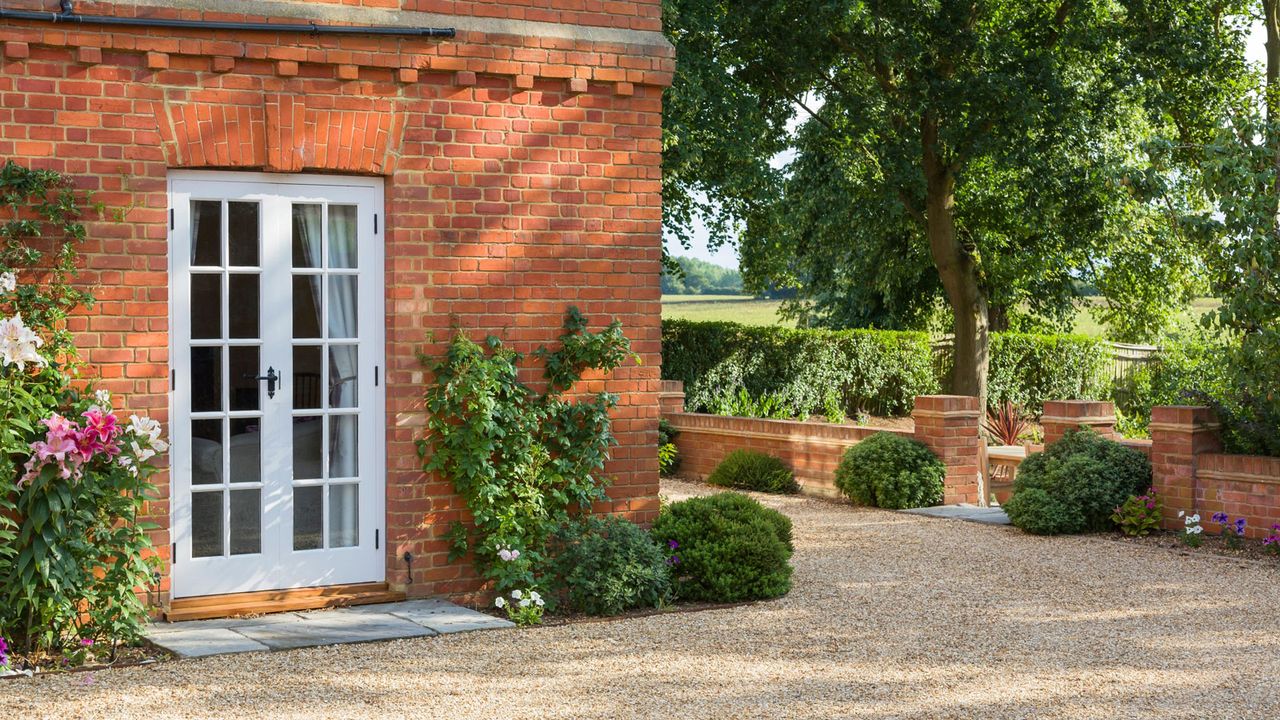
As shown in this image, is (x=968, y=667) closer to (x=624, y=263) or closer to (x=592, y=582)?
(x=592, y=582)

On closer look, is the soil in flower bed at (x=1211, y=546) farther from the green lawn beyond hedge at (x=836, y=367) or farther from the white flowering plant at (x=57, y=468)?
the green lawn beyond hedge at (x=836, y=367)

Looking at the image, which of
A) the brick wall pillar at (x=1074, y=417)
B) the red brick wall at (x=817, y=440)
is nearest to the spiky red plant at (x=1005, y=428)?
the red brick wall at (x=817, y=440)

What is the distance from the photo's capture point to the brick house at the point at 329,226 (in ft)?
23.6

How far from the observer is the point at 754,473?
15.2 meters

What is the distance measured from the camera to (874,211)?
2214cm

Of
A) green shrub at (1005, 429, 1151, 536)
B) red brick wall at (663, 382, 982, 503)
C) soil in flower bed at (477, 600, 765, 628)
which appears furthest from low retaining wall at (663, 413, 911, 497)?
soil in flower bed at (477, 600, 765, 628)

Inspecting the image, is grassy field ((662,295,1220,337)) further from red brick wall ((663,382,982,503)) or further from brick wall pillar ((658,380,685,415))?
red brick wall ((663,382,982,503))

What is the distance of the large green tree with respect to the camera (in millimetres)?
17672

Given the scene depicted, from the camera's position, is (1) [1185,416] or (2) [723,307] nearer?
(1) [1185,416]

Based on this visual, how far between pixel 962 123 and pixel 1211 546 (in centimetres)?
945

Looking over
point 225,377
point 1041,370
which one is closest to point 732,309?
point 1041,370

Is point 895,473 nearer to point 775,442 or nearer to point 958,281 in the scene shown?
point 775,442

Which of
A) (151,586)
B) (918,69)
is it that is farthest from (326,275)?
(918,69)

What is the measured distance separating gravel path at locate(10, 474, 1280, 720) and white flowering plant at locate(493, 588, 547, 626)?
228mm
